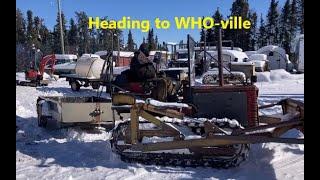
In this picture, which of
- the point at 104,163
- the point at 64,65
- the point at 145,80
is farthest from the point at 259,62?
the point at 104,163

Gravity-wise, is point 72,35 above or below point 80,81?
above

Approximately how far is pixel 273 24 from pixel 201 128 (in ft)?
130

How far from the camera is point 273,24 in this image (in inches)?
1708

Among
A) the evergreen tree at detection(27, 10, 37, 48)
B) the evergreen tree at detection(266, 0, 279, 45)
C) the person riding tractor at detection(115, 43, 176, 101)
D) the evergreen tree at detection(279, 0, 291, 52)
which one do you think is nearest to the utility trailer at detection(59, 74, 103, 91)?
the person riding tractor at detection(115, 43, 176, 101)

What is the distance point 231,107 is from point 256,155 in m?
0.75

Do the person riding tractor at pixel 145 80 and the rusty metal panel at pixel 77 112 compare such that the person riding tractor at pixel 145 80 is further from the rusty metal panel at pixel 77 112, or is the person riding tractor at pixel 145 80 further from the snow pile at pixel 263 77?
the snow pile at pixel 263 77

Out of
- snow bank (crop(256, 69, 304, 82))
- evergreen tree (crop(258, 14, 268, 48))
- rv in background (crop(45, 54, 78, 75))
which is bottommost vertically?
Result: snow bank (crop(256, 69, 304, 82))

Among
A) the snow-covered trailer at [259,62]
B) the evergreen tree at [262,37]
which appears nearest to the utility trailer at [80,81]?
the snow-covered trailer at [259,62]

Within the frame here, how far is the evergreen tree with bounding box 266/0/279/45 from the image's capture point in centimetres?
4284

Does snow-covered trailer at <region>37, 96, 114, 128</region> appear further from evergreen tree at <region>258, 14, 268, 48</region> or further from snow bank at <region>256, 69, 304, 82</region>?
evergreen tree at <region>258, 14, 268, 48</region>

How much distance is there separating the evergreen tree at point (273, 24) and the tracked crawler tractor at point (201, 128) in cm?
3755

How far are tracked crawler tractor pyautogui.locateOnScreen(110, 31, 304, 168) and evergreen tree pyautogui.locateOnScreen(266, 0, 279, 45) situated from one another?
37553 mm

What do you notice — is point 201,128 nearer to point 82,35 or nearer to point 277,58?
point 277,58

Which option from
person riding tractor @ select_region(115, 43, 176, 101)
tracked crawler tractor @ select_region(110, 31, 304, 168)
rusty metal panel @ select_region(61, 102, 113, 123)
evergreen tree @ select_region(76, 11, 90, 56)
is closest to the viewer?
tracked crawler tractor @ select_region(110, 31, 304, 168)
